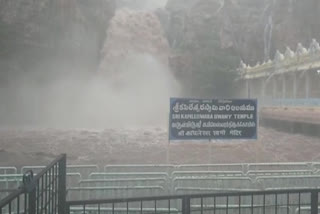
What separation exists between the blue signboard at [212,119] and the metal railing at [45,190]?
7.44 metres

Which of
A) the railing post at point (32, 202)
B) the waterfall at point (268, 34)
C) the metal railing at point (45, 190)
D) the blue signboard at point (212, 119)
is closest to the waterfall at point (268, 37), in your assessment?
the waterfall at point (268, 34)

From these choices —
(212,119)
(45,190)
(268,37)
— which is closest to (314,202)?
(45,190)

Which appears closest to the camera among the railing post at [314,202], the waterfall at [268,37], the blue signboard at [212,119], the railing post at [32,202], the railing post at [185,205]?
the railing post at [32,202]

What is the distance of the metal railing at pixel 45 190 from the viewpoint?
9.90 feet

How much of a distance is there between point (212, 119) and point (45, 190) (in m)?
8.47

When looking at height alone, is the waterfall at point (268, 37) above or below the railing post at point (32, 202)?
above

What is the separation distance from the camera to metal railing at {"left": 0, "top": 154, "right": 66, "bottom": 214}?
9.90 feet

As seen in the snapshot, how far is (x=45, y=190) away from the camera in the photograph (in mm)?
3662

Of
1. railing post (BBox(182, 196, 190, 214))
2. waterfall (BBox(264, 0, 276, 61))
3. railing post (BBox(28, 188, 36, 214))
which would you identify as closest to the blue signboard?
railing post (BBox(182, 196, 190, 214))

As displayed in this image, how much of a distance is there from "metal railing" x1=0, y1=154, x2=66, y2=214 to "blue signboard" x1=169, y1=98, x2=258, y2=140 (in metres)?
7.44

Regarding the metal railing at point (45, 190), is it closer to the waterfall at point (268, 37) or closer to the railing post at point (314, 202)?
the railing post at point (314, 202)

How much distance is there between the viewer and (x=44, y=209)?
363 cm

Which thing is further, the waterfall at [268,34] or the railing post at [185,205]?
the waterfall at [268,34]

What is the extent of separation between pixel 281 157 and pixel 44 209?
14.7 metres
